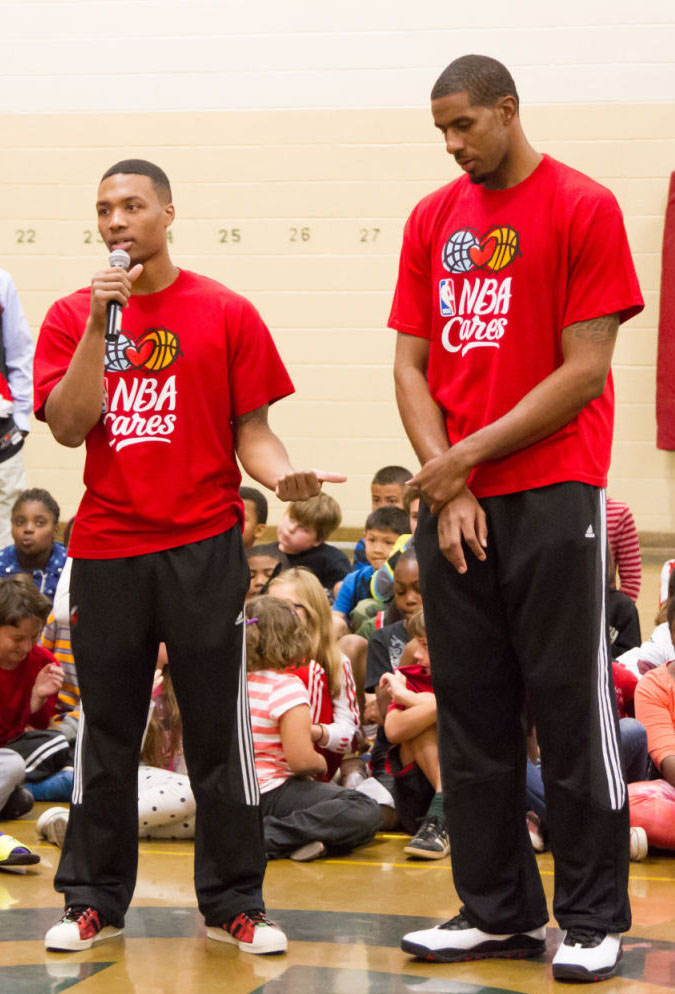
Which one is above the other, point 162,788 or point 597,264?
point 597,264

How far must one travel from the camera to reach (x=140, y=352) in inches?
108

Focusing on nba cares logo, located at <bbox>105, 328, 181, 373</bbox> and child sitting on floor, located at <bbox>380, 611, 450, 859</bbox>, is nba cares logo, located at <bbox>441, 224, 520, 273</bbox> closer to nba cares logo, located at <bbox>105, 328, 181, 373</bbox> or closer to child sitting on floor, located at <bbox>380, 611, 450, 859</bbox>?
nba cares logo, located at <bbox>105, 328, 181, 373</bbox>

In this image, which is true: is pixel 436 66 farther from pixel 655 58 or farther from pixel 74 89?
pixel 74 89

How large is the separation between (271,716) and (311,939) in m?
1.02

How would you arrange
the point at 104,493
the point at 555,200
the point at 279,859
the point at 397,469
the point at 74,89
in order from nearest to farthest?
the point at 555,200
the point at 104,493
the point at 279,859
the point at 397,469
the point at 74,89

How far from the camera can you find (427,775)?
12.6ft

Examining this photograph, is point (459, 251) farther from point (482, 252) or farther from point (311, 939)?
point (311, 939)

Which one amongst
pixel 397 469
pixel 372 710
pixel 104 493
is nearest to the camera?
pixel 104 493

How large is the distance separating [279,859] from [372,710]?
0.77m

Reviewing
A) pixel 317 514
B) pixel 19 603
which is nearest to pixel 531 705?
pixel 19 603

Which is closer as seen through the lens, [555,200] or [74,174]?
[555,200]

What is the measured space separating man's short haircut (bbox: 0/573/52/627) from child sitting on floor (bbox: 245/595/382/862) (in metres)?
0.76

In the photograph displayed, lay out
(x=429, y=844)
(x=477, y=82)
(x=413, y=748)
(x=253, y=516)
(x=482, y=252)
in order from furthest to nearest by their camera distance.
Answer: (x=253, y=516) → (x=413, y=748) → (x=429, y=844) → (x=482, y=252) → (x=477, y=82)

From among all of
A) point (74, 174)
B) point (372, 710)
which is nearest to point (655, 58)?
point (74, 174)
